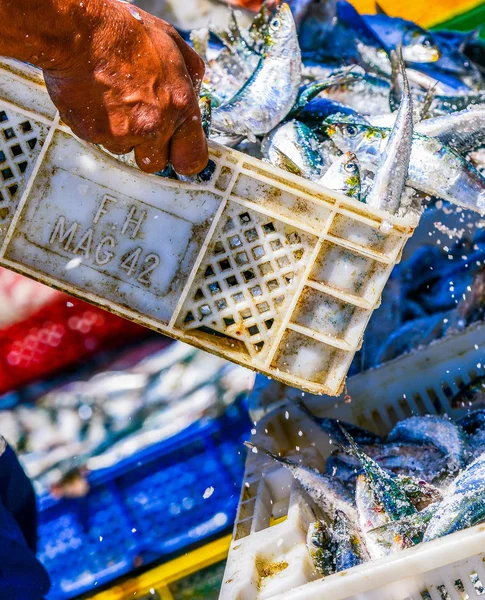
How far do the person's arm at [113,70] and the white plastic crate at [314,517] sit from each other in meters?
1.30

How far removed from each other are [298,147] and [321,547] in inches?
62.9

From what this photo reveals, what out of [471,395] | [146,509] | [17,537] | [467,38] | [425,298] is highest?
[467,38]

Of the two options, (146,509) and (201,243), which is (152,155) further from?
(146,509)

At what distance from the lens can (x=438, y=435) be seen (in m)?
3.02

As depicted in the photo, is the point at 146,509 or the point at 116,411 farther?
the point at 116,411

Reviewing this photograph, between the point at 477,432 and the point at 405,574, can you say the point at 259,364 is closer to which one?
the point at 405,574

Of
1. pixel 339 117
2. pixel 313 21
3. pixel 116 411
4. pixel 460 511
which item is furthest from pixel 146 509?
pixel 313 21

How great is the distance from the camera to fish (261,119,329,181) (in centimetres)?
305

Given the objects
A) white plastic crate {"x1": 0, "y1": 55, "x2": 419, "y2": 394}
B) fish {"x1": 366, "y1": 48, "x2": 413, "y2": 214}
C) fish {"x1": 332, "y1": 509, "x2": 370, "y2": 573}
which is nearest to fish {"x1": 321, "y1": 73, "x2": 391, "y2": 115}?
fish {"x1": 366, "y1": 48, "x2": 413, "y2": 214}

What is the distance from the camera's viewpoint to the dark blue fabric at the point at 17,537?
329 cm

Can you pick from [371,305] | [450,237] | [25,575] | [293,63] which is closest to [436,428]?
[371,305]

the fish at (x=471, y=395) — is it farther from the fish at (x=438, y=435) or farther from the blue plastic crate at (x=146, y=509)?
the blue plastic crate at (x=146, y=509)

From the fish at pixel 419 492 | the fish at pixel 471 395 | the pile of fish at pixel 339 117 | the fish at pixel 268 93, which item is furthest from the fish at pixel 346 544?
the fish at pixel 268 93

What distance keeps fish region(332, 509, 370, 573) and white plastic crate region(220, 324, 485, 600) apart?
103 millimetres
